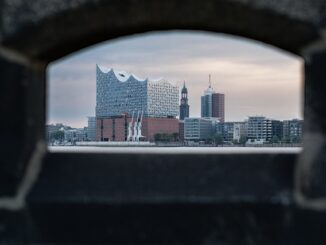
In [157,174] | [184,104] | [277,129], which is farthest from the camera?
[184,104]

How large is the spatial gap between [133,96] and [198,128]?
30.2 ft

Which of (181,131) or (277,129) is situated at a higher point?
(277,129)

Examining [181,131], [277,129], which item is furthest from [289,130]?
[181,131]

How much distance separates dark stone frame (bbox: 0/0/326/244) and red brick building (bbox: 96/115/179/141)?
62005mm

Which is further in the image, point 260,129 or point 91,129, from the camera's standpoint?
point 91,129

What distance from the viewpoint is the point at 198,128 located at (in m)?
69.9

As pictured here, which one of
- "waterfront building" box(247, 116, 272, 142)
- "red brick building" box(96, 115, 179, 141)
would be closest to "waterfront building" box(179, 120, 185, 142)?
"red brick building" box(96, 115, 179, 141)

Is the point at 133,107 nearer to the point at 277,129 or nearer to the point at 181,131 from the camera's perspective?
the point at 181,131

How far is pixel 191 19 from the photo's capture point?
1546mm

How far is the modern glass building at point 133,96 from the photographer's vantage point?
6712cm

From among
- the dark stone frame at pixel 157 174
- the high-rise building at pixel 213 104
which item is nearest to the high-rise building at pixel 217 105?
the high-rise building at pixel 213 104

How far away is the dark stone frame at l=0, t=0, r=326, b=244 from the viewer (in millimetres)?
1507

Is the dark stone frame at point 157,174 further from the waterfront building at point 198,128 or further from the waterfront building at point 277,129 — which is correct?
the waterfront building at point 198,128

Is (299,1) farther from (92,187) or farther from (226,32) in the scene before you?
(92,187)
